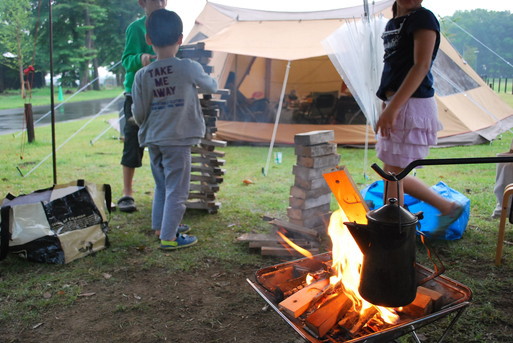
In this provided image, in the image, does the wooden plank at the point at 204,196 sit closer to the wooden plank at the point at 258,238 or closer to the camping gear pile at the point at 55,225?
the wooden plank at the point at 258,238

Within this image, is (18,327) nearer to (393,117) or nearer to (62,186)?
(62,186)

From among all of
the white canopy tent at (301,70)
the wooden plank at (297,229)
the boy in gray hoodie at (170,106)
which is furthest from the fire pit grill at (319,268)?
the white canopy tent at (301,70)

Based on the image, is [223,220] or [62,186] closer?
[62,186]

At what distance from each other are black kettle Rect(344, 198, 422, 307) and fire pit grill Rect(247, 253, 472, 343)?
100mm

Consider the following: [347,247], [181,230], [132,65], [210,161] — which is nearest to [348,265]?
[347,247]

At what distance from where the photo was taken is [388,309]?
5.24 feet

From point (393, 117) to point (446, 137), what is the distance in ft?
18.9

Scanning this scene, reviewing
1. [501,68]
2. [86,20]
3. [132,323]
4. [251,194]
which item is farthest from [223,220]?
[86,20]

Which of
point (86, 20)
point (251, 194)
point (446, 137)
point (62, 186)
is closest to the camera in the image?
point (62, 186)

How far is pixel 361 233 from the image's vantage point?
1.49 metres

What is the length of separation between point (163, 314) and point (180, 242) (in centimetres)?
95

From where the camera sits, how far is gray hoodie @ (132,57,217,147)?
2.99 m

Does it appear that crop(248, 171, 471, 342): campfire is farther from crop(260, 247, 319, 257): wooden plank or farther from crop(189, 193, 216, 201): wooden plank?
crop(189, 193, 216, 201): wooden plank

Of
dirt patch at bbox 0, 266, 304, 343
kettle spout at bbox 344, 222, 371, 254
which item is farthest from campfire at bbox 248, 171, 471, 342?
dirt patch at bbox 0, 266, 304, 343
